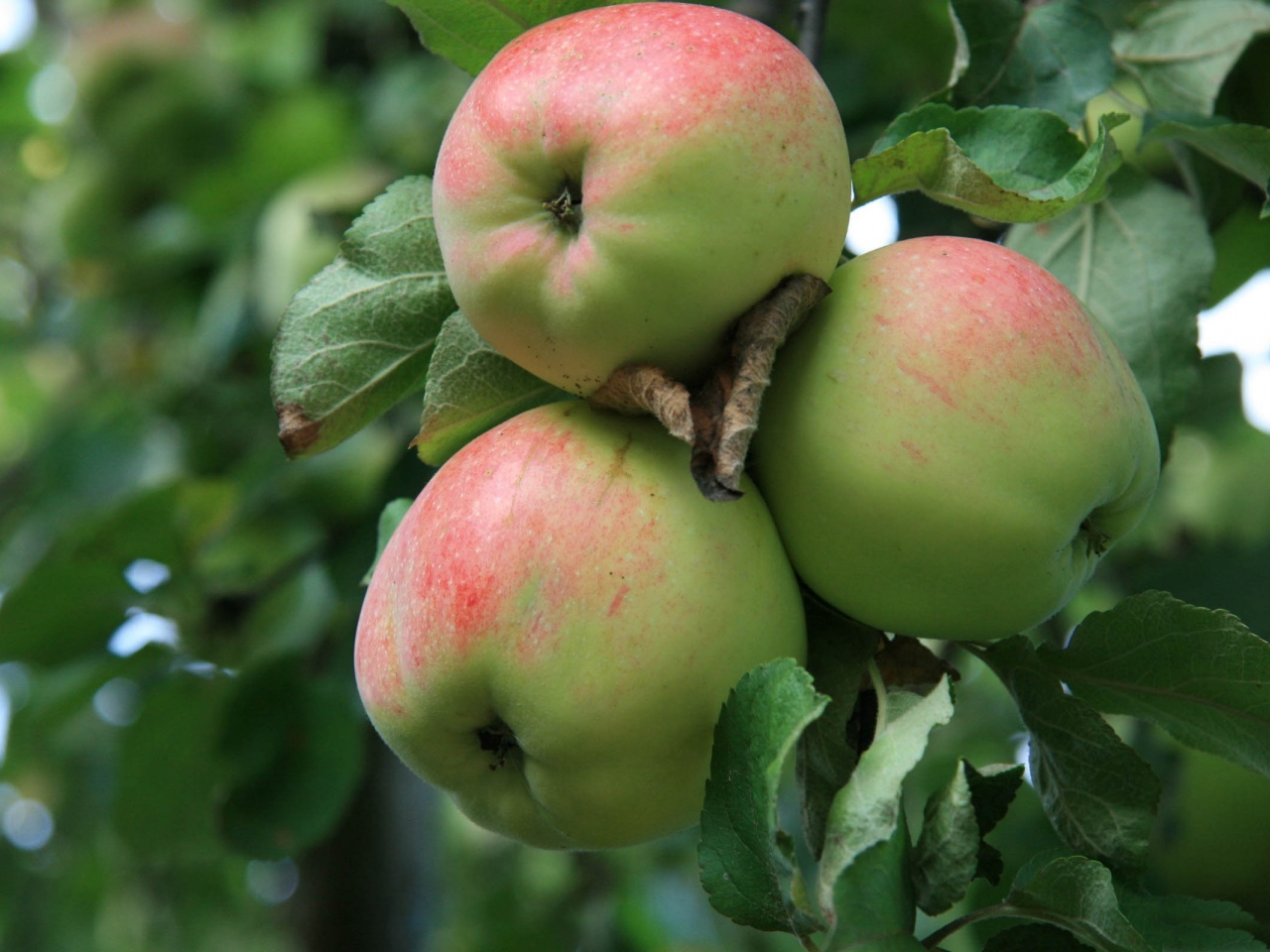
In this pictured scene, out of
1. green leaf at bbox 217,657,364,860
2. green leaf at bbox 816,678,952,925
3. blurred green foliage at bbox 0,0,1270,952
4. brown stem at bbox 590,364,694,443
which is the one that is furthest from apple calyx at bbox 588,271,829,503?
green leaf at bbox 217,657,364,860

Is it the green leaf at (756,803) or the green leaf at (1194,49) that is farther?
the green leaf at (1194,49)

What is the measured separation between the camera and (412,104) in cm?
169

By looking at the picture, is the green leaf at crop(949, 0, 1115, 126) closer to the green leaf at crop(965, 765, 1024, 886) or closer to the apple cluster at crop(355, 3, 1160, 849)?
the apple cluster at crop(355, 3, 1160, 849)

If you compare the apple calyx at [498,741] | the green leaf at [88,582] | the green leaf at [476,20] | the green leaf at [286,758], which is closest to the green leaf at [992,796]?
the apple calyx at [498,741]

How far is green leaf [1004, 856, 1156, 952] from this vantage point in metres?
0.52

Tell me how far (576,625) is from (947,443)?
0.59 feet

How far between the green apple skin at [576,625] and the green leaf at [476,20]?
230 millimetres

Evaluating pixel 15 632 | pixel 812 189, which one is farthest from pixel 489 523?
pixel 15 632

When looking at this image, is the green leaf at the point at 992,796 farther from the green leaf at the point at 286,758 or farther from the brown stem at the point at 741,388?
the green leaf at the point at 286,758

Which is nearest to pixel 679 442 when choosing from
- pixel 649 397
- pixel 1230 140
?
pixel 649 397

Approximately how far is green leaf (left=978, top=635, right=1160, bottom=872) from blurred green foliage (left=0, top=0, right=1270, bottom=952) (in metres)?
0.31

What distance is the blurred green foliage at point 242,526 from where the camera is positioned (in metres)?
1.13

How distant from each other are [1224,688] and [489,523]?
1.23ft

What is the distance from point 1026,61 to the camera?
0.75 m
